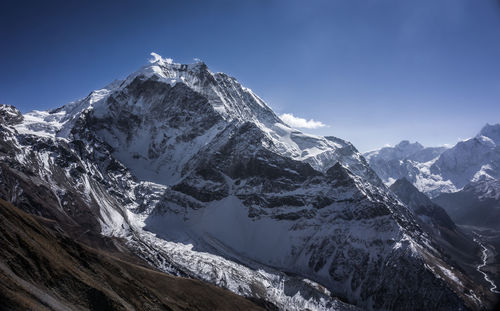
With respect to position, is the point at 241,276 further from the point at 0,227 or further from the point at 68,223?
the point at 0,227

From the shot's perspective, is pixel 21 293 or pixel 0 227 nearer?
pixel 21 293

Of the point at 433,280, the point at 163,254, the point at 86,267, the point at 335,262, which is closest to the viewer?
the point at 86,267

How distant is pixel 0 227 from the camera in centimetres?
5050

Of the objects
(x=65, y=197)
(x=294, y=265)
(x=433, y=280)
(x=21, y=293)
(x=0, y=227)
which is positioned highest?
(x=433, y=280)

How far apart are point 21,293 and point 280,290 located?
133132 millimetres

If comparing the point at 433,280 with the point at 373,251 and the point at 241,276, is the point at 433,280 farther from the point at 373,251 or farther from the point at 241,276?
the point at 241,276

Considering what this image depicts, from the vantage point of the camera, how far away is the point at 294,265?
646 ft

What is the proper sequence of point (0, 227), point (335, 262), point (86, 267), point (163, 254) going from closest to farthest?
point (0, 227)
point (86, 267)
point (163, 254)
point (335, 262)

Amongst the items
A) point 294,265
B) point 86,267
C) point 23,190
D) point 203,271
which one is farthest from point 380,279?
point 23,190

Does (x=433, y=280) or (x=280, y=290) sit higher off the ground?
(x=433, y=280)

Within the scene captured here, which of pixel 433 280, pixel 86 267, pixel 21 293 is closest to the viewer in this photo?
pixel 21 293

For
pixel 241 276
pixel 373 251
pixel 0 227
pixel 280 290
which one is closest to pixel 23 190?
pixel 241 276

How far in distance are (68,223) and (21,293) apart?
14780 centimetres

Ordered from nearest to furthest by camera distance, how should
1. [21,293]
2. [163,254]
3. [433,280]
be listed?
[21,293] → [433,280] → [163,254]
